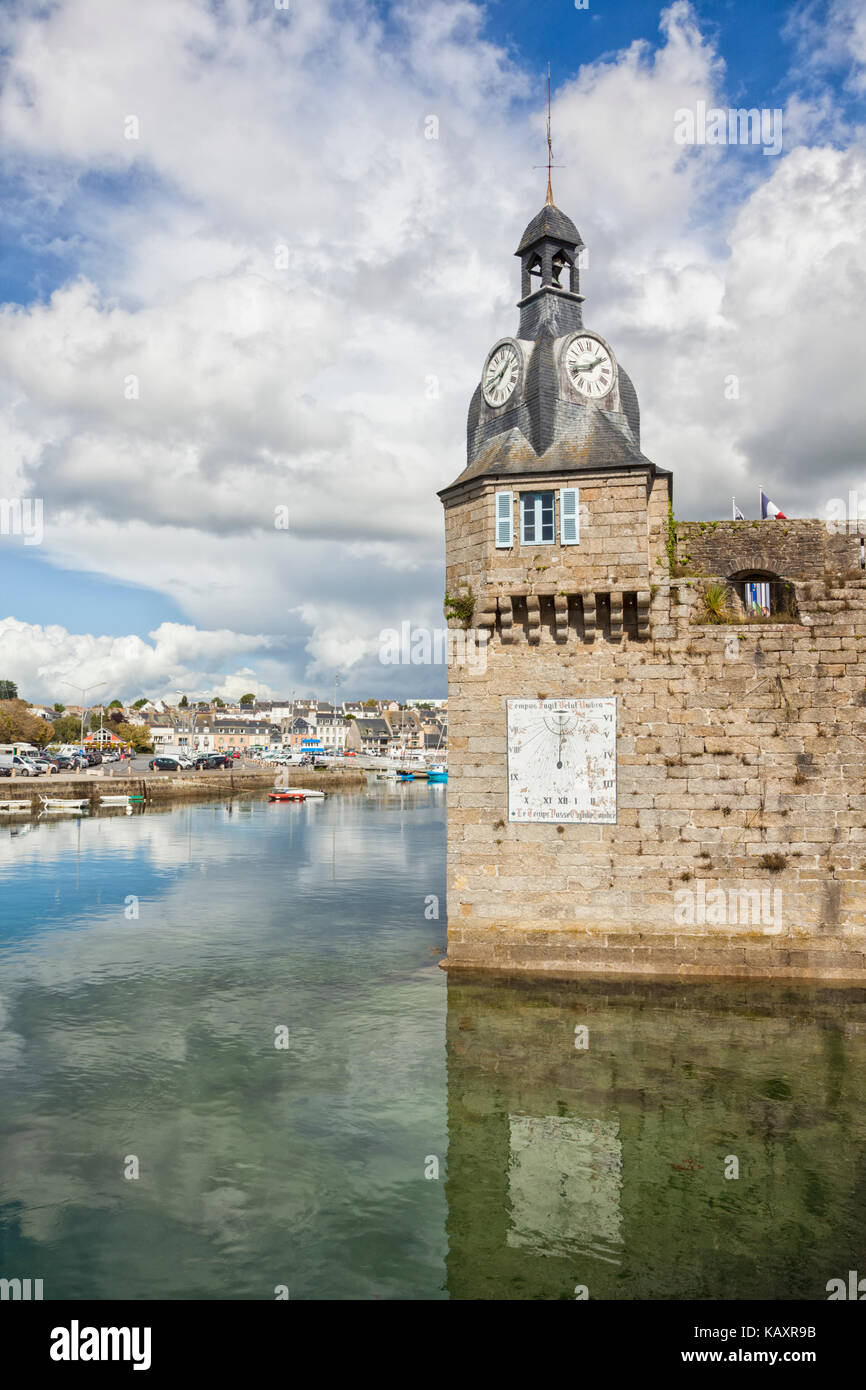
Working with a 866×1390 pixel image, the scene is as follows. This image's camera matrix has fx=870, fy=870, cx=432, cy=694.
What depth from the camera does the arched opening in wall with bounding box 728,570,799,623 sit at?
16831mm

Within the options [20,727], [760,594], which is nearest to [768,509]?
[760,594]

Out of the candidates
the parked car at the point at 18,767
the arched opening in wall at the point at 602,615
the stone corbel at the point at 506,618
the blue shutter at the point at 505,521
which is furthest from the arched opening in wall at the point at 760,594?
the parked car at the point at 18,767

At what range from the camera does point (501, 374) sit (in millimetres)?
18594

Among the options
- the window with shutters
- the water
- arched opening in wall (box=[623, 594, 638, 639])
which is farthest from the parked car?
arched opening in wall (box=[623, 594, 638, 639])

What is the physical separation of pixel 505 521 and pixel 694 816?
21.5ft

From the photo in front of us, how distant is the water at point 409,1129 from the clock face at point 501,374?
39.2 ft

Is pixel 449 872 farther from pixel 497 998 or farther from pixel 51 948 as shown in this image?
pixel 51 948

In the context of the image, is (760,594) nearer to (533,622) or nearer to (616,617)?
(616,617)

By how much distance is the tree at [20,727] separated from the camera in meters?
99.1

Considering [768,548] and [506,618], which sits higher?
[768,548]

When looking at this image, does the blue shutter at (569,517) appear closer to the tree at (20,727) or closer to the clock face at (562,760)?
the clock face at (562,760)

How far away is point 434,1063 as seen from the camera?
13117 millimetres
